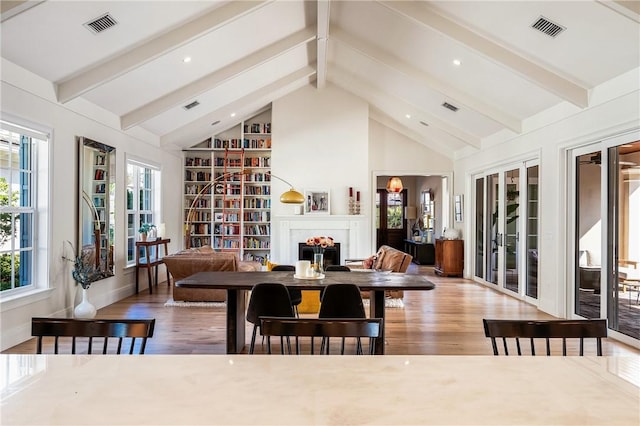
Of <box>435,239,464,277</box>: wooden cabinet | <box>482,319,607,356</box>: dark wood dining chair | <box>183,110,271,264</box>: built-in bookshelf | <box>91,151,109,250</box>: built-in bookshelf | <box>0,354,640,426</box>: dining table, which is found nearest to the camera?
<box>0,354,640,426</box>: dining table

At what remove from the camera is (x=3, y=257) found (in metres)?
4.43

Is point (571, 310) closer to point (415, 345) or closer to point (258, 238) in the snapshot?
point (415, 345)

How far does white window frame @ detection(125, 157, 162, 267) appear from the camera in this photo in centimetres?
725

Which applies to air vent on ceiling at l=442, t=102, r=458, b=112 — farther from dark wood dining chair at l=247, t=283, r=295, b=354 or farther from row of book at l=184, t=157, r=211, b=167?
row of book at l=184, t=157, r=211, b=167

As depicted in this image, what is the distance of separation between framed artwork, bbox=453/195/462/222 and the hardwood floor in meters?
2.25

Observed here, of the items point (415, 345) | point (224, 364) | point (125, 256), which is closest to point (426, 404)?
point (224, 364)

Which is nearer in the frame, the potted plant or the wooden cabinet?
the potted plant

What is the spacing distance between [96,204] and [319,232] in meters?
4.82

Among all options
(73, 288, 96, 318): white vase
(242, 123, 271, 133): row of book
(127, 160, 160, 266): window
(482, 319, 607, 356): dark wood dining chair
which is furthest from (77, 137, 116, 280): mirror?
(482, 319, 607, 356): dark wood dining chair

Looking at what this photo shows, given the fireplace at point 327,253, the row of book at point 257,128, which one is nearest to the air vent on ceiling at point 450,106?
the fireplace at point 327,253

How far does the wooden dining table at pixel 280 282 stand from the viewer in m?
3.64

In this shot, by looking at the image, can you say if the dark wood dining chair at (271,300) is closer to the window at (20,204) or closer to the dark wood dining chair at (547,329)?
the dark wood dining chair at (547,329)

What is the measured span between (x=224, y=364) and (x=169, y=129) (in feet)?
25.0

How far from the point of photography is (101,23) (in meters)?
4.27
